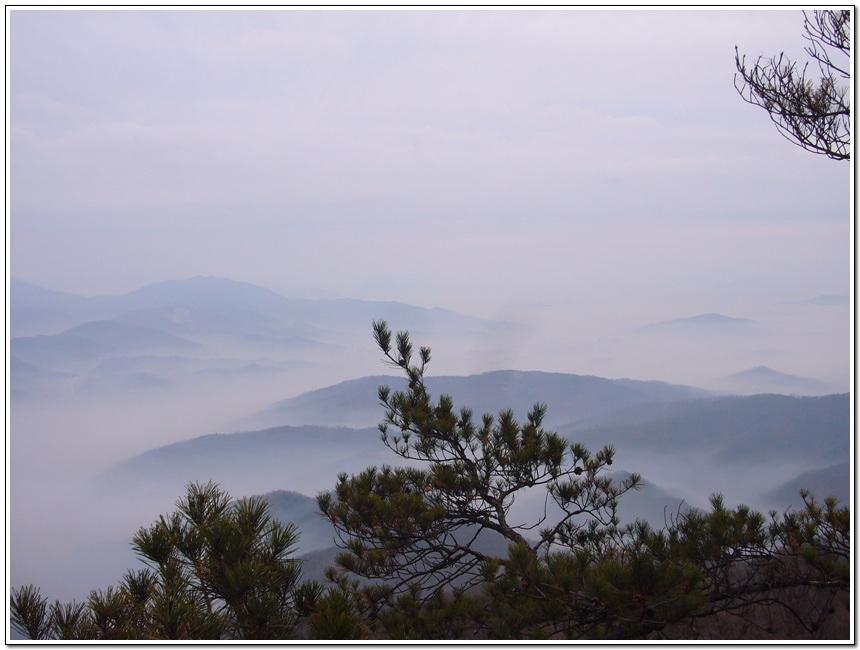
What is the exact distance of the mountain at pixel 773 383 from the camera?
94.3 inches

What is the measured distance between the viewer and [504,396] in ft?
8.39

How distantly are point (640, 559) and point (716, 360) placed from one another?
62.5 inches

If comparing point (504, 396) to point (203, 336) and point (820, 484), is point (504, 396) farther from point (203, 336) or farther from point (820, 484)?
point (203, 336)

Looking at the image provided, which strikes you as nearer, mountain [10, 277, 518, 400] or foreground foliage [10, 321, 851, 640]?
foreground foliage [10, 321, 851, 640]

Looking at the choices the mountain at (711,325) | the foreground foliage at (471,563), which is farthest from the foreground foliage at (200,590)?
the mountain at (711,325)

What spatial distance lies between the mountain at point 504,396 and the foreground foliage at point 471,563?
361 mm

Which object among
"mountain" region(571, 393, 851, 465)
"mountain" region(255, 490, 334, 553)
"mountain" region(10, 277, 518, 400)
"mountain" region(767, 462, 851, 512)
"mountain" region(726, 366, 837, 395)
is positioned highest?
"mountain" region(10, 277, 518, 400)

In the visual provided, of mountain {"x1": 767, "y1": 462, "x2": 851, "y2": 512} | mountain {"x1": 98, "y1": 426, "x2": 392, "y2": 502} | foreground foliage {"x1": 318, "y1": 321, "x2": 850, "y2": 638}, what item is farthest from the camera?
mountain {"x1": 98, "y1": 426, "x2": 392, "y2": 502}

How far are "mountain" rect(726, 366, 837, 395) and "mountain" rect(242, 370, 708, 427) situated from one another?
17cm

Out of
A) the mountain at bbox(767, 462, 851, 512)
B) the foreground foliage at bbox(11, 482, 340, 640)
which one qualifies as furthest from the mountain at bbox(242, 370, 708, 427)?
the foreground foliage at bbox(11, 482, 340, 640)

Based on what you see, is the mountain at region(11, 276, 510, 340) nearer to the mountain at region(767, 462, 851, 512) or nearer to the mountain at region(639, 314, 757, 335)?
the mountain at region(639, 314, 757, 335)

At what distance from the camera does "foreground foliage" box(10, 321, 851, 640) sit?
1.19 m

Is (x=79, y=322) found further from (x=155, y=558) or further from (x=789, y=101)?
(x=789, y=101)

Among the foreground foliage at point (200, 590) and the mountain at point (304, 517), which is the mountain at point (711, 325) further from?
the foreground foliage at point (200, 590)
